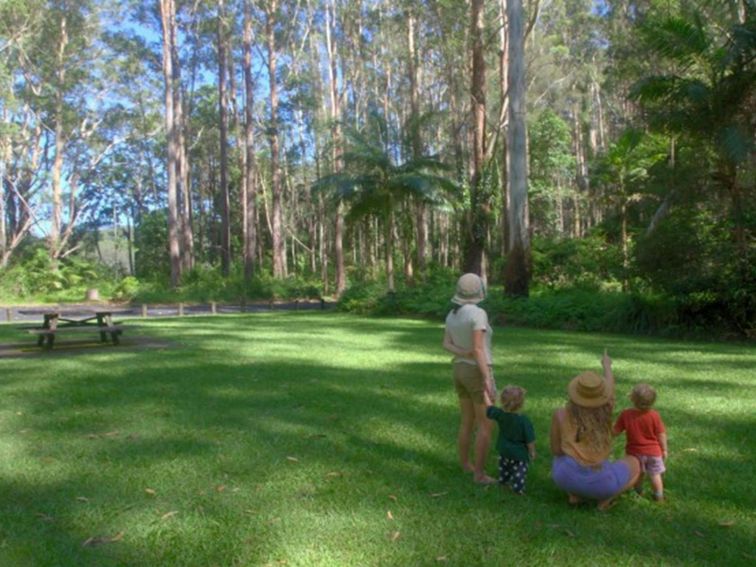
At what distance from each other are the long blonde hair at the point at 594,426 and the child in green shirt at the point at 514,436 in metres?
0.33

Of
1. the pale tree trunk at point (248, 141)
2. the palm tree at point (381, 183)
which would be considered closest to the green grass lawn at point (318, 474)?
the palm tree at point (381, 183)

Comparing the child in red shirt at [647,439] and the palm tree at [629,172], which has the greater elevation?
the palm tree at [629,172]

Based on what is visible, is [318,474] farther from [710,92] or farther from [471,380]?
[710,92]

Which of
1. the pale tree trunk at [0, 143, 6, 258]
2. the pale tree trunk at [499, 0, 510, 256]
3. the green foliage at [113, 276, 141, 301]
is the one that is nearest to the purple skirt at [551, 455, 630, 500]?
the pale tree trunk at [499, 0, 510, 256]

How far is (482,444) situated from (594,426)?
0.85 meters

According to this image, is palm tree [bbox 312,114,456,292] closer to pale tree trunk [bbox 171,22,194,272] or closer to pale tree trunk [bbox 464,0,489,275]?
pale tree trunk [bbox 464,0,489,275]

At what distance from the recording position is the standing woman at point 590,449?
4.31 meters

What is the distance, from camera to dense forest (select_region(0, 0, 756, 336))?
1487 centimetres

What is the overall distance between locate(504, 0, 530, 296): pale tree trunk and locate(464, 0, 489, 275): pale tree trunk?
3.69 meters

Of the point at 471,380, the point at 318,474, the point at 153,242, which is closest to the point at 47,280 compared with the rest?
the point at 153,242

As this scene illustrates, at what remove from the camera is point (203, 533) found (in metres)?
4.06

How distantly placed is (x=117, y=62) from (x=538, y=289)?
3175 centimetres

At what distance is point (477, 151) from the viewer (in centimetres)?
2350

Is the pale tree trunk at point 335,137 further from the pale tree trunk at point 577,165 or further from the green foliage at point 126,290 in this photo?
the pale tree trunk at point 577,165
